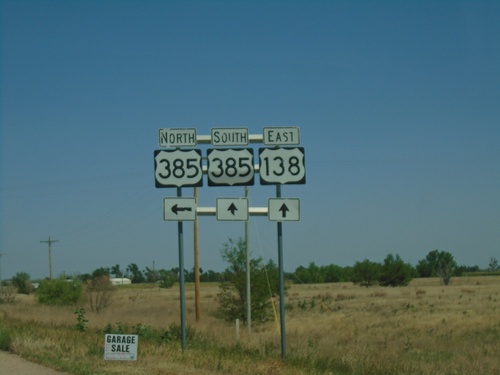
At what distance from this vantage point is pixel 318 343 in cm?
2936

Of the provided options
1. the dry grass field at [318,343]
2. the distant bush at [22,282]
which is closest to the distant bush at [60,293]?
the dry grass field at [318,343]

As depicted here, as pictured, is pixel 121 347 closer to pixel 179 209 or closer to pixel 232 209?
pixel 179 209

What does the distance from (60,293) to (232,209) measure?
50.9 m

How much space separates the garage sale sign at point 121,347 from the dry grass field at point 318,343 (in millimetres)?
152

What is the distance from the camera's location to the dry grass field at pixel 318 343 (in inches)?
561

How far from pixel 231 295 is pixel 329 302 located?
21504 millimetres

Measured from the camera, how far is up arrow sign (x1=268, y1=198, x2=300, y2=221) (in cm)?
1642

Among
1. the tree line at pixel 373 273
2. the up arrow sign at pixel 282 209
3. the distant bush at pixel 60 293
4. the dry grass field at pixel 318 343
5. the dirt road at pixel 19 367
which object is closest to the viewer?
the dirt road at pixel 19 367

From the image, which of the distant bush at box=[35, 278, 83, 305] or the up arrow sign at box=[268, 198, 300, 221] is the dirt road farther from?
the distant bush at box=[35, 278, 83, 305]

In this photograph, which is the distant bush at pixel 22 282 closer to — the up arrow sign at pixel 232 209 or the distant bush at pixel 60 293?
the distant bush at pixel 60 293

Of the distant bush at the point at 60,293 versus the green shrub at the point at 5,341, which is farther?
the distant bush at the point at 60,293

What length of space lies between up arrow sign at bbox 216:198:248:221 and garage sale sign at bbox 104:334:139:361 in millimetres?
4013

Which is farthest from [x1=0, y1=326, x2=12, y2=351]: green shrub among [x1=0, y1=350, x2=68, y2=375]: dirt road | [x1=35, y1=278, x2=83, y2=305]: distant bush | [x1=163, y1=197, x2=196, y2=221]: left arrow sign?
[x1=35, y1=278, x2=83, y2=305]: distant bush

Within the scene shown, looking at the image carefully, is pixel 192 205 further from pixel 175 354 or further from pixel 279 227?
pixel 175 354
